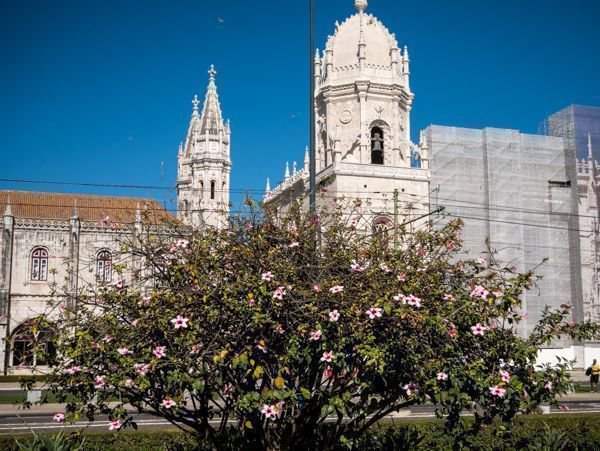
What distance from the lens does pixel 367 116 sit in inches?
1625

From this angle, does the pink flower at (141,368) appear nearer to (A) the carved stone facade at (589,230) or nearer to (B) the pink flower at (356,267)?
(B) the pink flower at (356,267)

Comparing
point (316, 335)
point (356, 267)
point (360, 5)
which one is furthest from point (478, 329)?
point (360, 5)

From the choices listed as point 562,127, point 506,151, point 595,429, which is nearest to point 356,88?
point 506,151

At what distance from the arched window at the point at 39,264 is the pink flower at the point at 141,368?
122ft

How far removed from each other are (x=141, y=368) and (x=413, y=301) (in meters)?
3.11

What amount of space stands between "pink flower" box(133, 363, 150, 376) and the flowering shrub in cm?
1

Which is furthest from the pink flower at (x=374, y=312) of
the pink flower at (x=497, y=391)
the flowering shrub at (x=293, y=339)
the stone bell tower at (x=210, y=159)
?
the stone bell tower at (x=210, y=159)

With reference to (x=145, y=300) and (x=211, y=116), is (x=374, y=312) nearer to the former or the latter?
(x=145, y=300)

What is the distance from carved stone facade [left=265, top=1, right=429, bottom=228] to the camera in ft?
133

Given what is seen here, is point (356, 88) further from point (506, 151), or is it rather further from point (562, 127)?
point (562, 127)

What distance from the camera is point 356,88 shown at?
136 ft

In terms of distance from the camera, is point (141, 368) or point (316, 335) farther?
point (141, 368)

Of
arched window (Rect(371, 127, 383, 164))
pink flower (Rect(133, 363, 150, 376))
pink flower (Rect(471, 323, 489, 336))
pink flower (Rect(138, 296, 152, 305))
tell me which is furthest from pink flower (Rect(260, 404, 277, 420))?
arched window (Rect(371, 127, 383, 164))

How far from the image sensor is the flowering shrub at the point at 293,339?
8.12m
